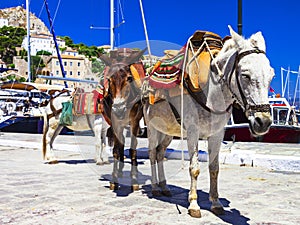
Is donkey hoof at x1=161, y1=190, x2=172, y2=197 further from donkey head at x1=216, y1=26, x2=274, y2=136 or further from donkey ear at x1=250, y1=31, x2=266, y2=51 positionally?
donkey ear at x1=250, y1=31, x2=266, y2=51

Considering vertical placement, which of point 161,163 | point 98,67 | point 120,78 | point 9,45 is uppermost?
point 9,45

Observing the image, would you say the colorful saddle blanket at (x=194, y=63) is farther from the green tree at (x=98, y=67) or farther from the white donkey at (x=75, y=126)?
the white donkey at (x=75, y=126)

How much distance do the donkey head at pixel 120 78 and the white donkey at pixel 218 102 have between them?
415 millimetres

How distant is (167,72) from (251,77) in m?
1.61

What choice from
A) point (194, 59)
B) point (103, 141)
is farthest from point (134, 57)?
point (103, 141)

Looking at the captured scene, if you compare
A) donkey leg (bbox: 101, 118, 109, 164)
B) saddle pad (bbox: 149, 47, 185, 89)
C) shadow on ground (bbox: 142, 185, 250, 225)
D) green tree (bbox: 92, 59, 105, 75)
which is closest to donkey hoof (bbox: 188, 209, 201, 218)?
shadow on ground (bbox: 142, 185, 250, 225)

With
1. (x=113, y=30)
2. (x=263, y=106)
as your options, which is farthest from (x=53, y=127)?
(x=113, y=30)

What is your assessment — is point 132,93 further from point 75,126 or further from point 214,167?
point 75,126

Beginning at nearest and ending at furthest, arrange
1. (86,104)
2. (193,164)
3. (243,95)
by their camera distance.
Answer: (243,95) < (193,164) < (86,104)

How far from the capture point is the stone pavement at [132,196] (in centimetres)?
416

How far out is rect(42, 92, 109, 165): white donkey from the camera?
8578mm

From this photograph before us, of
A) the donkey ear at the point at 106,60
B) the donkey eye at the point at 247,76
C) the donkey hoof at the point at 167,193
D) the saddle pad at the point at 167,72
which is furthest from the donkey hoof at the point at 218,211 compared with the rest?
the donkey ear at the point at 106,60

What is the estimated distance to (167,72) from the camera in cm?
478

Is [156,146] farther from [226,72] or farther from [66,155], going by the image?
[66,155]
